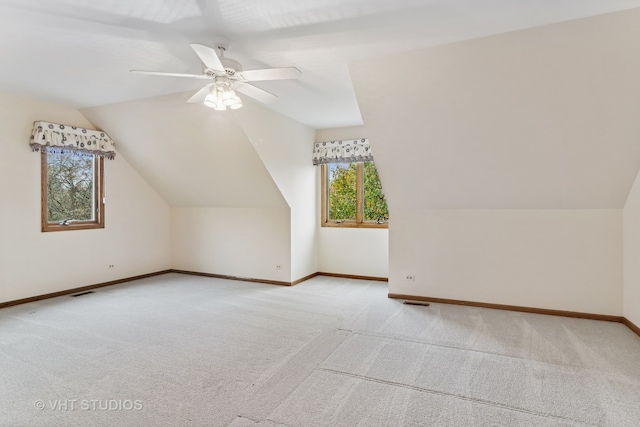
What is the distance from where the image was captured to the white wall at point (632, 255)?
10.5 feet

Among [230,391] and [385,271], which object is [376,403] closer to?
[230,391]

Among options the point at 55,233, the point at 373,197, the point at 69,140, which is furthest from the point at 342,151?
the point at 55,233

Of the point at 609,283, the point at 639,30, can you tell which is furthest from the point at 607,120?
the point at 609,283

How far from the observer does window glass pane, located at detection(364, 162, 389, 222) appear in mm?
5422

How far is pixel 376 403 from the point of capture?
6.97ft

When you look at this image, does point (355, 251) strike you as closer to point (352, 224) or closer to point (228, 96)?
point (352, 224)

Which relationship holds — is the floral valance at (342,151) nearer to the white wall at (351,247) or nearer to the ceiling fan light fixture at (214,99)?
the white wall at (351,247)

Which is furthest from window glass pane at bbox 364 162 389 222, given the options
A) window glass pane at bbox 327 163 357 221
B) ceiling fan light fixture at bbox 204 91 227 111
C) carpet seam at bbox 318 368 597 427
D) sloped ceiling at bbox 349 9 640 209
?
carpet seam at bbox 318 368 597 427

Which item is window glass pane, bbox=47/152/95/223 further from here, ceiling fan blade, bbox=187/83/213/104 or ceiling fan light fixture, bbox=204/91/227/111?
ceiling fan light fixture, bbox=204/91/227/111

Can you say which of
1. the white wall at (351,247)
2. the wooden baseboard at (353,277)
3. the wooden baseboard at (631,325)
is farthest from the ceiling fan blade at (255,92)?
the wooden baseboard at (631,325)

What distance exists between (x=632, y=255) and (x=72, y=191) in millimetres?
6651

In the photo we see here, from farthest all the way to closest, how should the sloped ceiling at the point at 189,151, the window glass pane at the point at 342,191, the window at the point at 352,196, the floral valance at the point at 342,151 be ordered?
the window glass pane at the point at 342,191, the window at the point at 352,196, the floral valance at the point at 342,151, the sloped ceiling at the point at 189,151

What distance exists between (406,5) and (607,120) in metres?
2.07

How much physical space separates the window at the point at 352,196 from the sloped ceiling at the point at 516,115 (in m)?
1.39
